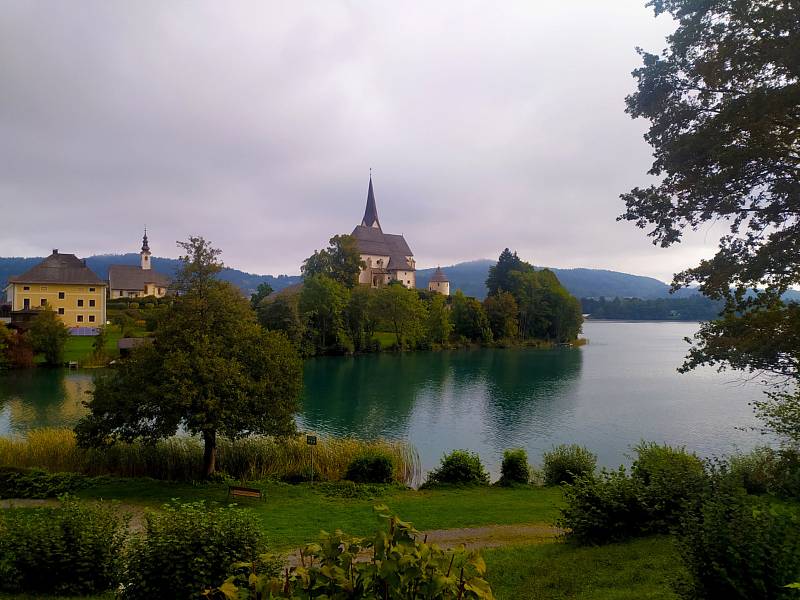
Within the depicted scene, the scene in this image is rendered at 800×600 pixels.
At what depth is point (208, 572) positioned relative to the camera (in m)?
5.11

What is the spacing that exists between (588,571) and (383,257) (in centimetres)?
8289

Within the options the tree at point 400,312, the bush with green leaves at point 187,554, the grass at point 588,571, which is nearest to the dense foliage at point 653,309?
the tree at point 400,312

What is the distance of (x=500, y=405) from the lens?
28875 mm

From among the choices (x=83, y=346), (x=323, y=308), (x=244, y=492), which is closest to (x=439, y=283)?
(x=323, y=308)

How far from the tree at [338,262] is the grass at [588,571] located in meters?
56.9

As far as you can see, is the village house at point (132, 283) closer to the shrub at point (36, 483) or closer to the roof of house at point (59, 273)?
the roof of house at point (59, 273)

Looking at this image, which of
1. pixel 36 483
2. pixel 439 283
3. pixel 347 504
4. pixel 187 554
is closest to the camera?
pixel 187 554

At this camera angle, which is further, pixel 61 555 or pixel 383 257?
pixel 383 257

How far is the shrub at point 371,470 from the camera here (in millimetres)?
14657

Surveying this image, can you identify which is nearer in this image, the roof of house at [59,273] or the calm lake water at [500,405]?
the calm lake water at [500,405]

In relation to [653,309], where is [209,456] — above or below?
below

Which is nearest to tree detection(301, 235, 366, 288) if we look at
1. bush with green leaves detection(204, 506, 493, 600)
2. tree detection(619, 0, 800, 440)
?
tree detection(619, 0, 800, 440)

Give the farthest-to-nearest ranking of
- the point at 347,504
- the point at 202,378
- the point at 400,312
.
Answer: the point at 400,312 → the point at 202,378 → the point at 347,504

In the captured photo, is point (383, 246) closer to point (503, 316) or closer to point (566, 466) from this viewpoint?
point (503, 316)
